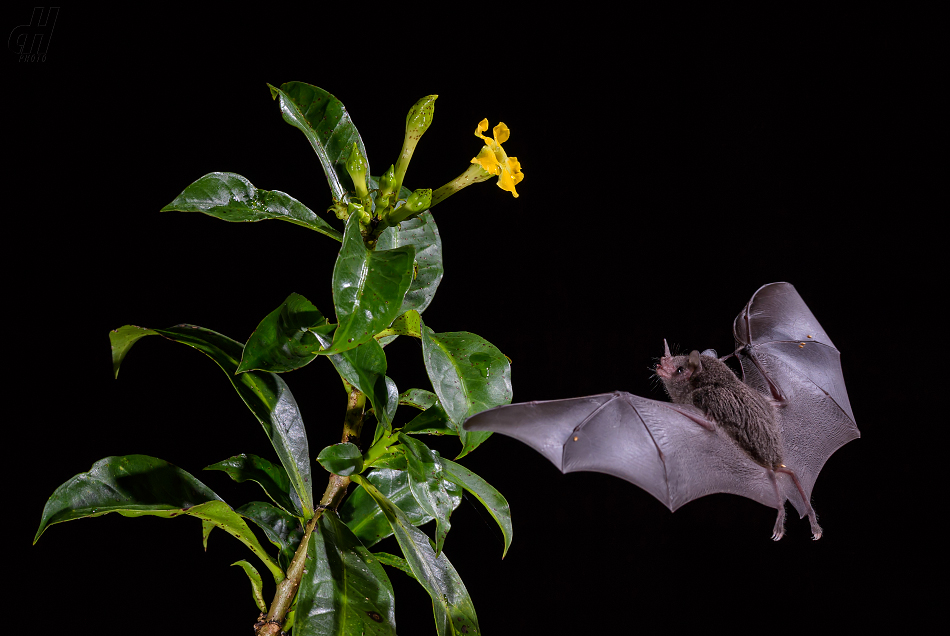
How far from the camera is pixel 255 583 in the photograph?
1.67m

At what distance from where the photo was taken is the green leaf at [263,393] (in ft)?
5.05

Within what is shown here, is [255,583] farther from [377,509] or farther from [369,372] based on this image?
[369,372]

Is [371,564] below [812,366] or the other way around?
below

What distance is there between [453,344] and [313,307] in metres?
0.33

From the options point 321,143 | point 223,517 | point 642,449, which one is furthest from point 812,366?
point 223,517

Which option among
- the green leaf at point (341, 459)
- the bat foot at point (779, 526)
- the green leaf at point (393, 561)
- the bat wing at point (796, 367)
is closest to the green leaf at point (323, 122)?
the green leaf at point (341, 459)

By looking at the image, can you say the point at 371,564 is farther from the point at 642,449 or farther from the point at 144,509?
the point at 642,449

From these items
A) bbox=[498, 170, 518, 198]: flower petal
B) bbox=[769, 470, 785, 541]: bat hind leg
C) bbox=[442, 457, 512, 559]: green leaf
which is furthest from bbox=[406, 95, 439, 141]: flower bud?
bbox=[769, 470, 785, 541]: bat hind leg

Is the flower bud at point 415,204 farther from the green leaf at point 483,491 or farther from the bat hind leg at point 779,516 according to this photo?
the bat hind leg at point 779,516

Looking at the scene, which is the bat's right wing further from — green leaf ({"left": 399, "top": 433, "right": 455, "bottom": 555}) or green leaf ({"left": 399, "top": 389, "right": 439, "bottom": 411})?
green leaf ({"left": 399, "top": 389, "right": 439, "bottom": 411})

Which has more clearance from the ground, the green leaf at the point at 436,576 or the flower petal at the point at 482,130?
the flower petal at the point at 482,130

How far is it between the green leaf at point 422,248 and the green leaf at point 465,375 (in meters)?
0.28

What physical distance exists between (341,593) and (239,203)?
0.92 meters

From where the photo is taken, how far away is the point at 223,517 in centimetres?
147
